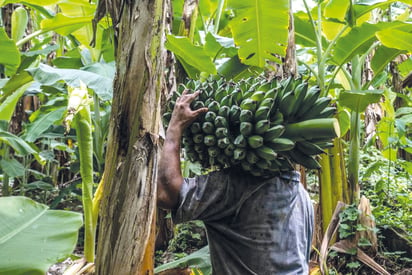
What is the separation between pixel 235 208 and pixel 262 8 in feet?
4.46

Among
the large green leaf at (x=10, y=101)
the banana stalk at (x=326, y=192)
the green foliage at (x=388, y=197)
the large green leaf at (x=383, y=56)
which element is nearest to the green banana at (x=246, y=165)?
the banana stalk at (x=326, y=192)

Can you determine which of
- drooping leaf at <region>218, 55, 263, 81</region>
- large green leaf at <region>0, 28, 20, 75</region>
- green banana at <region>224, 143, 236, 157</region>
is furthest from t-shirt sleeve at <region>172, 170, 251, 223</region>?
large green leaf at <region>0, 28, 20, 75</region>

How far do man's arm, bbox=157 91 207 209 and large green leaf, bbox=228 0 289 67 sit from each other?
1171 mm

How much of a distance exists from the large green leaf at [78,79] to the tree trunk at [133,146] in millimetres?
973

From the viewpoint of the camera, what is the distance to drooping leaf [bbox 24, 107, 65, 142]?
285cm

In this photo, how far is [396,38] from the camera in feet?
8.57

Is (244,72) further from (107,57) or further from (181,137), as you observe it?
(181,137)

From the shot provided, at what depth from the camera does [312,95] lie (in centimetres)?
120

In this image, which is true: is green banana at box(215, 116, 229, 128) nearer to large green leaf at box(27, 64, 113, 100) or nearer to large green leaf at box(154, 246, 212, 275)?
A: large green leaf at box(154, 246, 212, 275)

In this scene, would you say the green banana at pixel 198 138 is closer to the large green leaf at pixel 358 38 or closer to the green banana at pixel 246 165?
the green banana at pixel 246 165

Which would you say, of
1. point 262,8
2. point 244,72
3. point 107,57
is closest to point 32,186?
point 107,57

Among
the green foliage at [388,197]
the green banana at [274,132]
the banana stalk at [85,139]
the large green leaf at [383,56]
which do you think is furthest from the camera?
Result: the green foliage at [388,197]

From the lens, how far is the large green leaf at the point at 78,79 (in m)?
2.06

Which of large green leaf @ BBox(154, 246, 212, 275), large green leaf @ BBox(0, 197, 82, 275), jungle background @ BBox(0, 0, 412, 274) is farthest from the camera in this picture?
large green leaf @ BBox(154, 246, 212, 275)
